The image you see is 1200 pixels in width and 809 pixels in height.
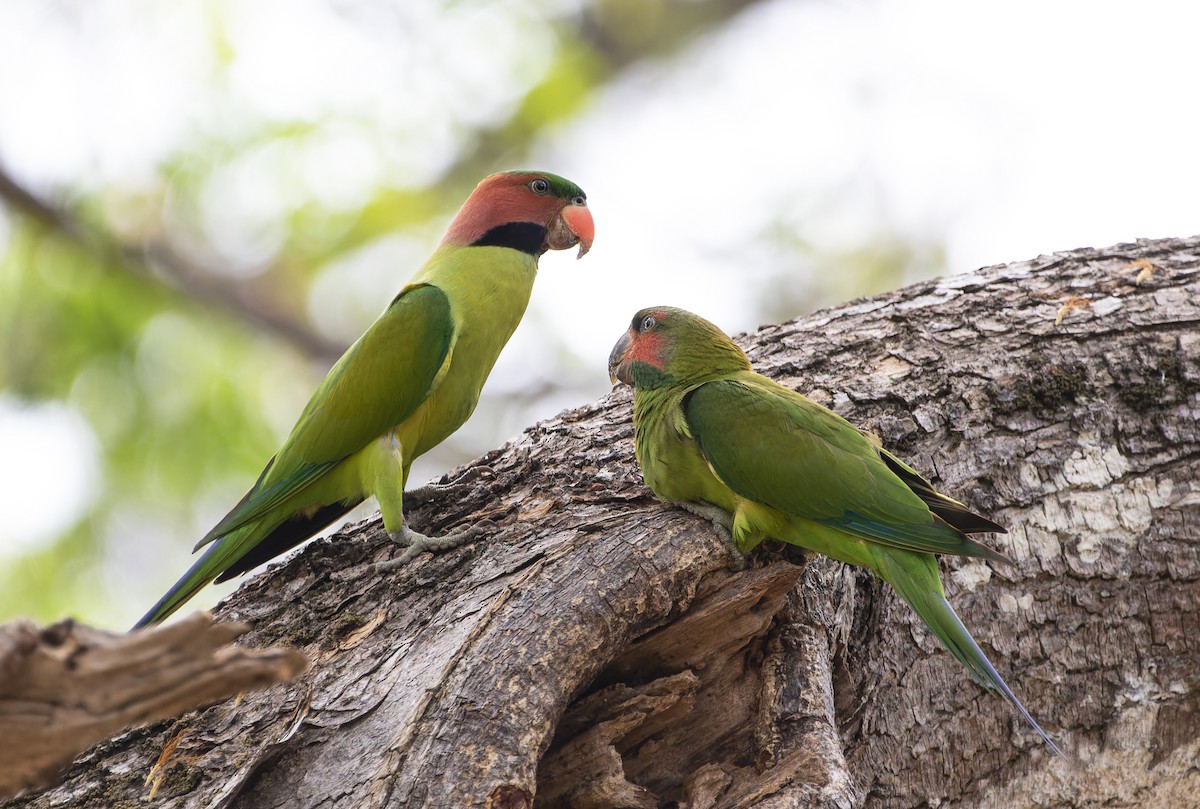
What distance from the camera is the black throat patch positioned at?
4016 millimetres

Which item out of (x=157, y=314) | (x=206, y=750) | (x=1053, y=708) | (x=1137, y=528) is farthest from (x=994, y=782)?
(x=157, y=314)

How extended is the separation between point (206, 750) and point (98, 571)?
4.90 m

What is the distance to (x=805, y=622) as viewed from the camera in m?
2.98

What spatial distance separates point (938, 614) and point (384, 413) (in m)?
1.95

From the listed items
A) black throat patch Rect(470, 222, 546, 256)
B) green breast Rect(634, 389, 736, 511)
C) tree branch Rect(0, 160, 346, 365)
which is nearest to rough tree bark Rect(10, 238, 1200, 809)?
green breast Rect(634, 389, 736, 511)

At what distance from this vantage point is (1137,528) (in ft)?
10.9

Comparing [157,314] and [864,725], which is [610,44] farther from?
[864,725]

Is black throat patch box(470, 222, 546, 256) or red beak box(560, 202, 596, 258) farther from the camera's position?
red beak box(560, 202, 596, 258)

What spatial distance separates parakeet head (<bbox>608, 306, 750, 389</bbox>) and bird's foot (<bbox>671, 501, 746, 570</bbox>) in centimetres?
61

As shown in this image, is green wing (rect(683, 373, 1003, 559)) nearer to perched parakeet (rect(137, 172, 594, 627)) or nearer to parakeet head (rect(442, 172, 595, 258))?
perched parakeet (rect(137, 172, 594, 627))

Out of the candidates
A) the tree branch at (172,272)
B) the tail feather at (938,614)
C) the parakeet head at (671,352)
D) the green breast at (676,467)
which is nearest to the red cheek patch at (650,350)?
the parakeet head at (671,352)

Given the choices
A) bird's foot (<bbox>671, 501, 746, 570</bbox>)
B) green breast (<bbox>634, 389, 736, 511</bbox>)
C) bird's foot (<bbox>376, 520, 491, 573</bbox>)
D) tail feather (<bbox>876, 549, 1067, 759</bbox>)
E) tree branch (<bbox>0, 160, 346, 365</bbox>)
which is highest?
tree branch (<bbox>0, 160, 346, 365</bbox>)

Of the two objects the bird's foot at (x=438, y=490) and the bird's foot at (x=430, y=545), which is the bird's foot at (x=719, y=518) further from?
the bird's foot at (x=438, y=490)

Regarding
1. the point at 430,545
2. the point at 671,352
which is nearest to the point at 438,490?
the point at 430,545
